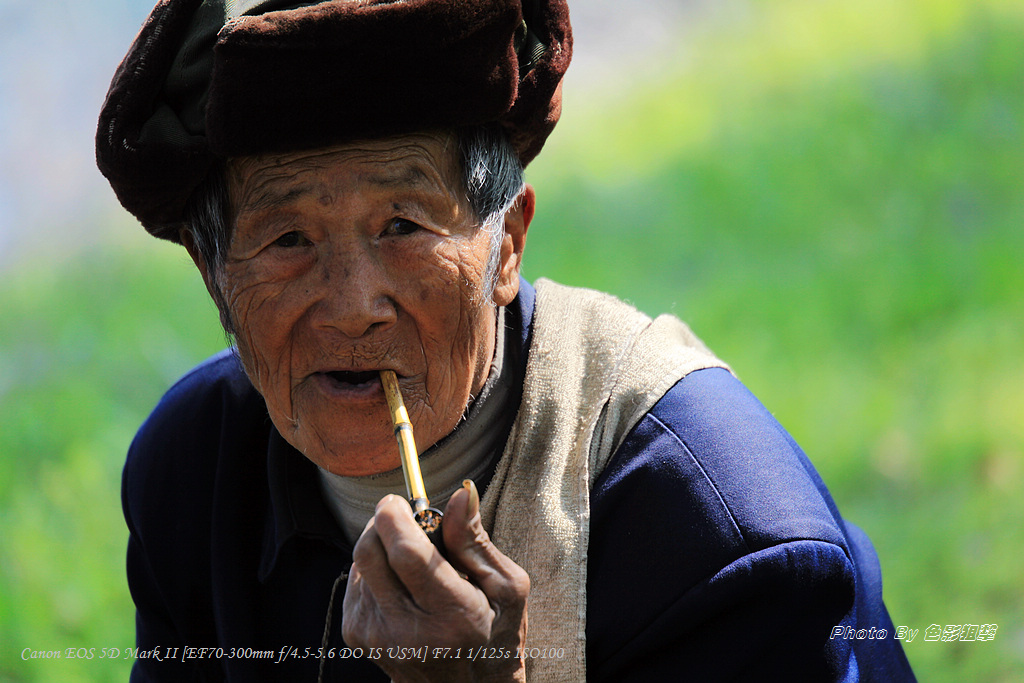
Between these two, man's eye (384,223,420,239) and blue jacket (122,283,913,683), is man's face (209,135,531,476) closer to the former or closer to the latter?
man's eye (384,223,420,239)

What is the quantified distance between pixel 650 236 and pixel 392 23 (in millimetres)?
4388

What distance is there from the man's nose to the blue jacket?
0.50m

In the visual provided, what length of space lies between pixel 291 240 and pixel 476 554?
0.80 meters

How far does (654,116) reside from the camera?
6922mm

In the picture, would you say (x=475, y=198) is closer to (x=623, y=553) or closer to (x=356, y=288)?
(x=356, y=288)

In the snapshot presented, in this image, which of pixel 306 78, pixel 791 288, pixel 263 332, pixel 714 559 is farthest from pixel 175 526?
pixel 791 288

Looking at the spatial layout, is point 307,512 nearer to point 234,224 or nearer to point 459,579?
point 234,224

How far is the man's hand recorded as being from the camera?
168 cm

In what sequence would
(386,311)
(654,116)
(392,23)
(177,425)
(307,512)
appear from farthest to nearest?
(654,116), (177,425), (307,512), (386,311), (392,23)

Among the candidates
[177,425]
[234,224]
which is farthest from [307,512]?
[234,224]

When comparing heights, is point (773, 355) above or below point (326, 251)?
below

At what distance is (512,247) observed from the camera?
244cm

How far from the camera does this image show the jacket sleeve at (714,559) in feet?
6.61

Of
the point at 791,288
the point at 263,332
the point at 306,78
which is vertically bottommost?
the point at 791,288
